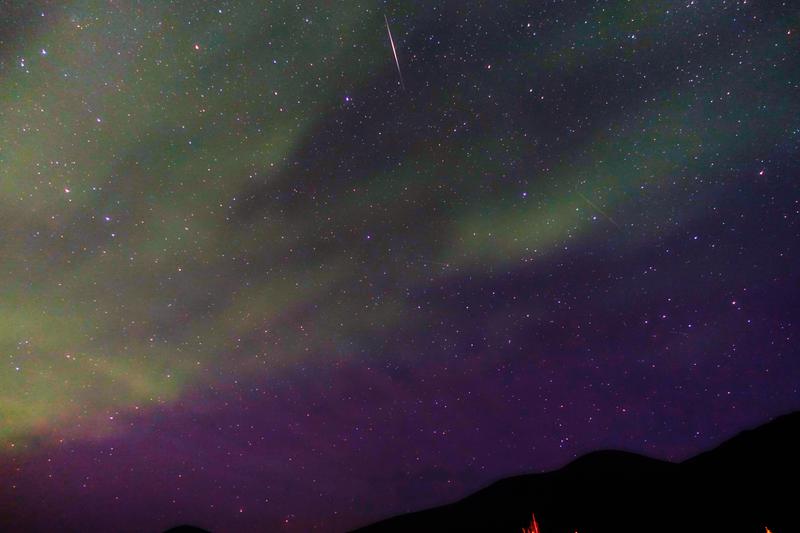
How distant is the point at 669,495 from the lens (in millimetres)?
51625

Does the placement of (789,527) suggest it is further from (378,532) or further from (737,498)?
(378,532)

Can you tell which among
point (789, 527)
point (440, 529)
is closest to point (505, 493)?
point (440, 529)

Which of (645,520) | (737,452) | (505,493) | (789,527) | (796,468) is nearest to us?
(789,527)

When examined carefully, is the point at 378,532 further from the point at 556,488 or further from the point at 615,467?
the point at 615,467

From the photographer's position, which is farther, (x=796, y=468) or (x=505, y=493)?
(x=505, y=493)

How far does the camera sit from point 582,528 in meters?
53.8

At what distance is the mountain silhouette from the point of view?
1631 inches

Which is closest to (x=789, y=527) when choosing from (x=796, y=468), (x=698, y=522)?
(x=698, y=522)

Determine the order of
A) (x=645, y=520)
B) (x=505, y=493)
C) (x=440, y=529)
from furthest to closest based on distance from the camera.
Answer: (x=505, y=493) → (x=440, y=529) → (x=645, y=520)

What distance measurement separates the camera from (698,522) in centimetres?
4238

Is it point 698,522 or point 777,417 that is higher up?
point 777,417

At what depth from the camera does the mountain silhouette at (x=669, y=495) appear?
136ft

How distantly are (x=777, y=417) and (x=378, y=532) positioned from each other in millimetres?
62568

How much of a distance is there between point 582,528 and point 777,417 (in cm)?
2730
